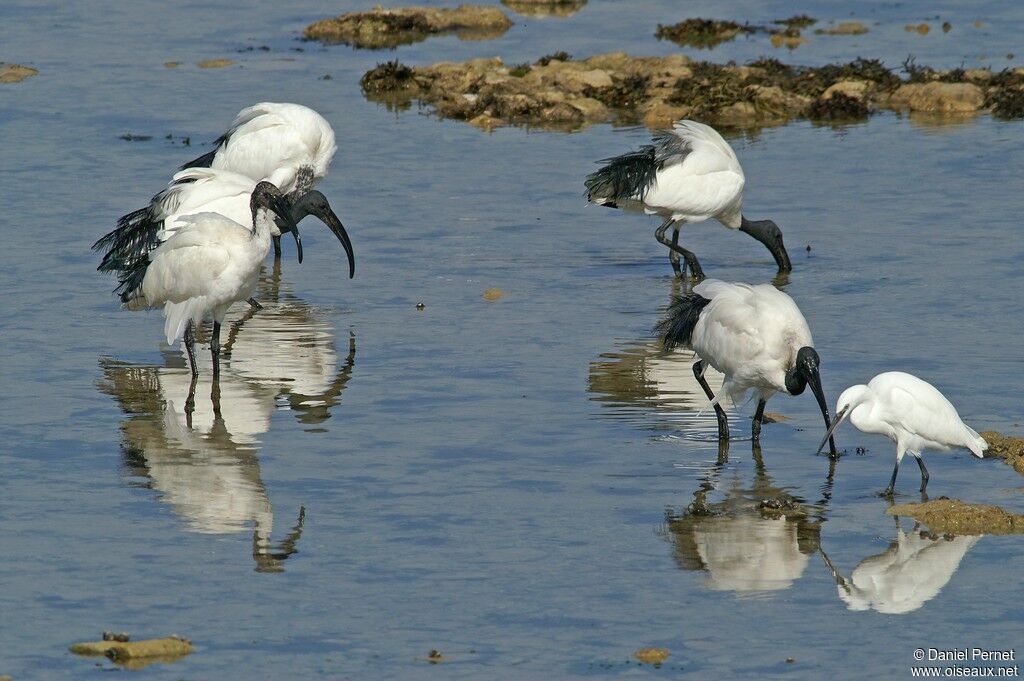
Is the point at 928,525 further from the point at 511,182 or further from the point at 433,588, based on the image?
the point at 511,182

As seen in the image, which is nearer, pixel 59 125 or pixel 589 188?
pixel 589 188

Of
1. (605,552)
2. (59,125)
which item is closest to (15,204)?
(59,125)

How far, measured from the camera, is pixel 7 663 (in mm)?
6797

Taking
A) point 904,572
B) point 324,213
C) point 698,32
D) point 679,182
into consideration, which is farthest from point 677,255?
point 698,32

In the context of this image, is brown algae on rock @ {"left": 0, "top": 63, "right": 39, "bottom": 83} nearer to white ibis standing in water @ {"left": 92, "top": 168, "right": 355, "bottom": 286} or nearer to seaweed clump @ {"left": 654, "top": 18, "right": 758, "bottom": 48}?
seaweed clump @ {"left": 654, "top": 18, "right": 758, "bottom": 48}

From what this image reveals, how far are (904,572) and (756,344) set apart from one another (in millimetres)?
2091

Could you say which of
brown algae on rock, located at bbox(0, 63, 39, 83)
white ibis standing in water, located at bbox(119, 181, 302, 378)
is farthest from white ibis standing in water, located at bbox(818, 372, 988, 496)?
brown algae on rock, located at bbox(0, 63, 39, 83)

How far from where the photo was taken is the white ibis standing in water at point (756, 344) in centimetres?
957

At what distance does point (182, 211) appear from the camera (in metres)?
12.7

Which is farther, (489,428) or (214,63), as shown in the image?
(214,63)

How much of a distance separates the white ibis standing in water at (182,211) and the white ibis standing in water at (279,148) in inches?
71.2

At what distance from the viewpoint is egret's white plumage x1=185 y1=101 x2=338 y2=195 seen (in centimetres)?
1498

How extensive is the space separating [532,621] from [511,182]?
10082 mm

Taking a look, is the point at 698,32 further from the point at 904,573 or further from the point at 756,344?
the point at 904,573
